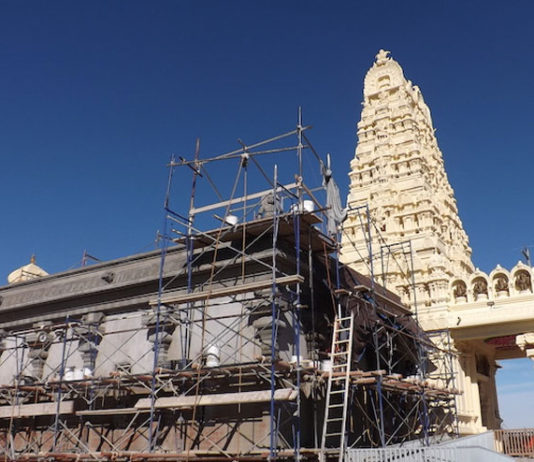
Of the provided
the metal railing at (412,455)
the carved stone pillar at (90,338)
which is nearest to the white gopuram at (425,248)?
the metal railing at (412,455)

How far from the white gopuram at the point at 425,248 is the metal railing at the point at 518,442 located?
1.85 m

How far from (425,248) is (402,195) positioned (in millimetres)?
4519

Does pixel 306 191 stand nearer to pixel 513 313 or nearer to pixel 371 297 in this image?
pixel 371 297

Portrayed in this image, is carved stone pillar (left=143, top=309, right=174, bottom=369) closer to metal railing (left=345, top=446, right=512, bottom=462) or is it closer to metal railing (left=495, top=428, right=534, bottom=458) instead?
metal railing (left=345, top=446, right=512, bottom=462)

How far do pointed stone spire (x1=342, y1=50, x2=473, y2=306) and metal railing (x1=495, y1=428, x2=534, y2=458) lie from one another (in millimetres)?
6643

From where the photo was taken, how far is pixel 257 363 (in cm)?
1550

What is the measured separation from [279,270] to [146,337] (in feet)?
17.8

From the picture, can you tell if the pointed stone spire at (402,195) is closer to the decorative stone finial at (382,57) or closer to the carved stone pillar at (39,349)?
the decorative stone finial at (382,57)

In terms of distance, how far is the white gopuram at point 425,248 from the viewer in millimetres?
26033

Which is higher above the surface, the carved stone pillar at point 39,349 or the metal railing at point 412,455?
the carved stone pillar at point 39,349

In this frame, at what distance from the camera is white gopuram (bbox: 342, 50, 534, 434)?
2603 cm

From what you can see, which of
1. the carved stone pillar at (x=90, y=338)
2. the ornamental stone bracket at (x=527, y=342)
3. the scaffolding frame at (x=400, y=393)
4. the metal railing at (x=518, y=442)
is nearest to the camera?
the scaffolding frame at (x=400, y=393)

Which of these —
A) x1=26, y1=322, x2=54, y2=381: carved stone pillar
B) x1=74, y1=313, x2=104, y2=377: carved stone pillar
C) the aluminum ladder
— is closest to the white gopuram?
the aluminum ladder

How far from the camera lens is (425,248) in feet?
102
